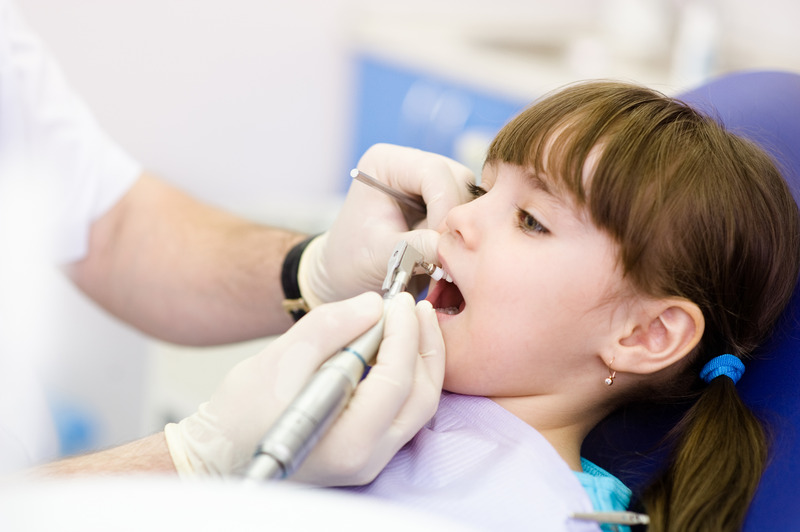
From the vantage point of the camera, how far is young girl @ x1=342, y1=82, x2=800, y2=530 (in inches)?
36.7

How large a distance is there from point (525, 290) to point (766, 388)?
329mm

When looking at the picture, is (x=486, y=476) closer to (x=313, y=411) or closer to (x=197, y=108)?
(x=313, y=411)

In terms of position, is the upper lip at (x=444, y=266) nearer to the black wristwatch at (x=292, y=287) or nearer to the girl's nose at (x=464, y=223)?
the girl's nose at (x=464, y=223)

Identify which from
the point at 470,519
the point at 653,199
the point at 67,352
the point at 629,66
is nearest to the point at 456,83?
the point at 629,66

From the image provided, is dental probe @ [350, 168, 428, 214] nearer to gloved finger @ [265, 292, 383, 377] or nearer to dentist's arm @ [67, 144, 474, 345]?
dentist's arm @ [67, 144, 474, 345]

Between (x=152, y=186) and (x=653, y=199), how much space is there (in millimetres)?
922

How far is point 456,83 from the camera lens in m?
2.50

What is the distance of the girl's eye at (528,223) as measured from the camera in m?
1.00

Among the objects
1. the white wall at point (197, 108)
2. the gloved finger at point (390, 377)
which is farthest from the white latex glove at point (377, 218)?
the white wall at point (197, 108)

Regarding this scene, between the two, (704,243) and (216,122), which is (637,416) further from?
(216,122)

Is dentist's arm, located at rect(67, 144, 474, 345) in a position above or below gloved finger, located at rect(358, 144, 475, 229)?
below

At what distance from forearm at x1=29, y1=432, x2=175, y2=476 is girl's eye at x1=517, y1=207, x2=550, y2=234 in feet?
1.59

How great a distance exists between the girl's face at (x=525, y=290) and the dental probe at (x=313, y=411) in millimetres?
123

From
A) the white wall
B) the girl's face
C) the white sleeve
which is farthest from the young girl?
the white wall
